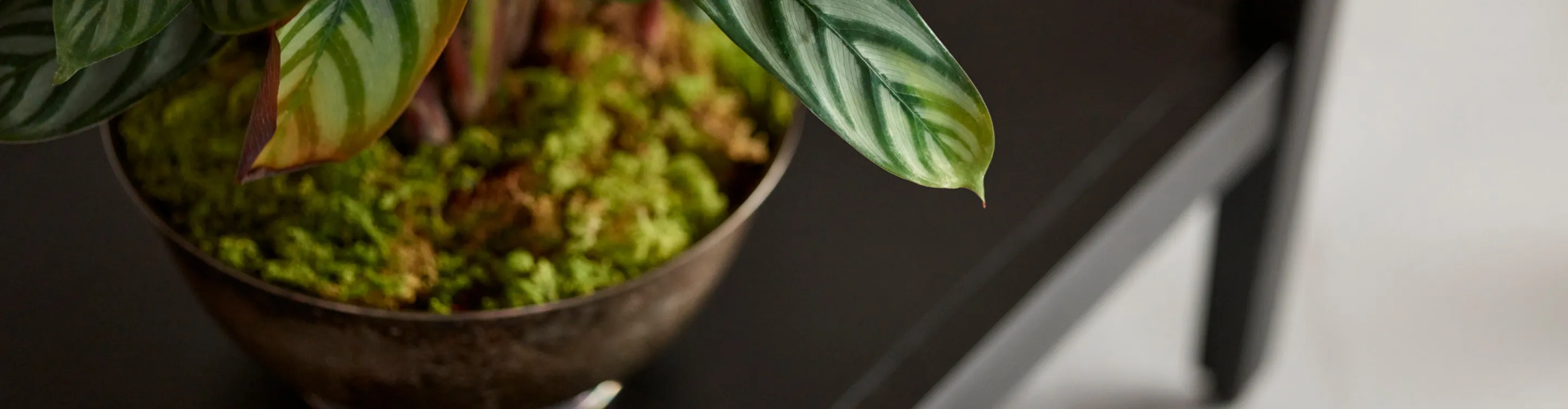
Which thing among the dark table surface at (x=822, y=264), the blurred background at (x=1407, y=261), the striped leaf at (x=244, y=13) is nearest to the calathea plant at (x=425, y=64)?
the striped leaf at (x=244, y=13)

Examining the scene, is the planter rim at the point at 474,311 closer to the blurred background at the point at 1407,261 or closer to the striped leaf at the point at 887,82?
the striped leaf at the point at 887,82

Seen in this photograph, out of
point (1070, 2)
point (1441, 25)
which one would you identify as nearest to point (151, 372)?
point (1070, 2)

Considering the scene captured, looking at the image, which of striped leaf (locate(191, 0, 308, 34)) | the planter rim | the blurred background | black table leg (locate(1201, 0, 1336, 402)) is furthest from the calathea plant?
the blurred background

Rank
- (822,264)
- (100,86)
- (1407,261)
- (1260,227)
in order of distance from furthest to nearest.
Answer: (1407,261)
(1260,227)
(822,264)
(100,86)

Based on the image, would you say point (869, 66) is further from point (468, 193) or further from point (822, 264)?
point (822, 264)

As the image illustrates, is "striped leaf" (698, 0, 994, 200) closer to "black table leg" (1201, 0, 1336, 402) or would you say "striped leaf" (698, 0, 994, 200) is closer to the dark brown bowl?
the dark brown bowl

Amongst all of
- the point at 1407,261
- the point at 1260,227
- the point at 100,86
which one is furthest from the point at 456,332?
the point at 1407,261

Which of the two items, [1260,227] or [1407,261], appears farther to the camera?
[1407,261]
